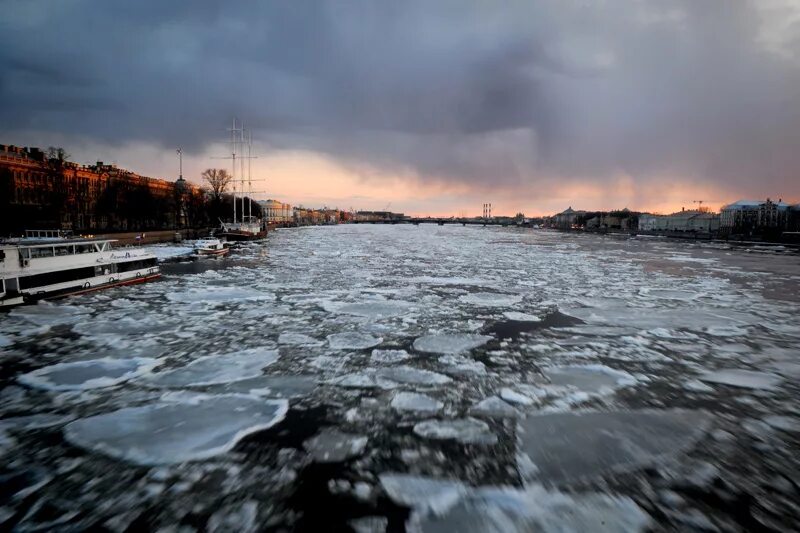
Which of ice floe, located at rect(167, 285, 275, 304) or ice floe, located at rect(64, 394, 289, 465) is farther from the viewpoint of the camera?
ice floe, located at rect(167, 285, 275, 304)

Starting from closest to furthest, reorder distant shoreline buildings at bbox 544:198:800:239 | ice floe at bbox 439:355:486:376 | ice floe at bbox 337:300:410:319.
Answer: ice floe at bbox 439:355:486:376, ice floe at bbox 337:300:410:319, distant shoreline buildings at bbox 544:198:800:239

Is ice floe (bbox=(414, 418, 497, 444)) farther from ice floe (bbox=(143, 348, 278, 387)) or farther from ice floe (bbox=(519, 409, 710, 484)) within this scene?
ice floe (bbox=(143, 348, 278, 387))

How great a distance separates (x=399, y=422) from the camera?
5.41 metres

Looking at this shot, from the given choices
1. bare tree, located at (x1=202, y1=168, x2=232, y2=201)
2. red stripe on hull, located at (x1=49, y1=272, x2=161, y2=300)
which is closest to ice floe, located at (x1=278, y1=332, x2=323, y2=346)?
red stripe on hull, located at (x1=49, y1=272, x2=161, y2=300)

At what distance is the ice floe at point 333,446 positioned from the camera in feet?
15.2

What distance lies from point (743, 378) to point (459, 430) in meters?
5.37

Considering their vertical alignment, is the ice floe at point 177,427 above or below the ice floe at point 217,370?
below

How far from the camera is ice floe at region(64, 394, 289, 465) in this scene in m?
4.70

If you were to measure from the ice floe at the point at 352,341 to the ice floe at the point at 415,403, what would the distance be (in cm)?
253

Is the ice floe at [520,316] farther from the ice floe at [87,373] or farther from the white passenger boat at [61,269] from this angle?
the white passenger boat at [61,269]

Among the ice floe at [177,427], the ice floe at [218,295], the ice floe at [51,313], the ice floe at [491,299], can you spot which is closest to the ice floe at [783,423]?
the ice floe at [177,427]

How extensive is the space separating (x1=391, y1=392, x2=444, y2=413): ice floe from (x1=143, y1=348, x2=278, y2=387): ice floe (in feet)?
8.39

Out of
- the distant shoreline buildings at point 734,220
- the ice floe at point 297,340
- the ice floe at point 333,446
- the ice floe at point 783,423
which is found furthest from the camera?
the distant shoreline buildings at point 734,220

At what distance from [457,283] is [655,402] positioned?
12.4 m
